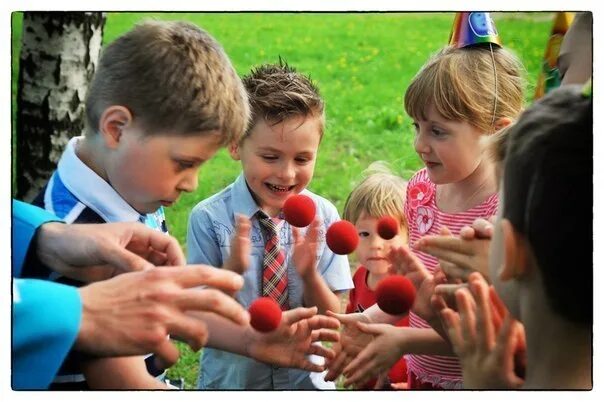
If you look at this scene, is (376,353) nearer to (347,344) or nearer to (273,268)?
(347,344)

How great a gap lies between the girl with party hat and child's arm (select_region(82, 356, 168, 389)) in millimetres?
362

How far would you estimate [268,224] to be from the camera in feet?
6.66

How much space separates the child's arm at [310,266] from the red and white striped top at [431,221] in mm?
193

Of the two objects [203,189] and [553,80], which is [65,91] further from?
[553,80]

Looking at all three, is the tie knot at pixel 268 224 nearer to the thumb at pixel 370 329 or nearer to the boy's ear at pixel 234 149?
the boy's ear at pixel 234 149

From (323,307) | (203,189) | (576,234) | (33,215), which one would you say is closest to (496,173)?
(576,234)

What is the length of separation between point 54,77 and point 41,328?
0.64 meters

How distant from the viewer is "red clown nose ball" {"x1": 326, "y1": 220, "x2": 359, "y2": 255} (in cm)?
202

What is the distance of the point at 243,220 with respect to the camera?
6.64ft

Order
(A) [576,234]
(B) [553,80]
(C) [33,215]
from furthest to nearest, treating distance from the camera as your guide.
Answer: (B) [553,80] < (C) [33,215] < (A) [576,234]

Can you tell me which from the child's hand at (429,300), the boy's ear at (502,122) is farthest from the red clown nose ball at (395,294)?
the boy's ear at (502,122)

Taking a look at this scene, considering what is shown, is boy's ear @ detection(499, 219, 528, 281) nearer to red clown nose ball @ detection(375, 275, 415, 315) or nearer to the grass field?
red clown nose ball @ detection(375, 275, 415, 315)

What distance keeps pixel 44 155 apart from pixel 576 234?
3.44 ft

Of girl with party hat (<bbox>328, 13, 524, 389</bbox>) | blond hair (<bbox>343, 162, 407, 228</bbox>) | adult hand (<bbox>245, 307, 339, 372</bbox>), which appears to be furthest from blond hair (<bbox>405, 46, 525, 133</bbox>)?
adult hand (<bbox>245, 307, 339, 372</bbox>)
